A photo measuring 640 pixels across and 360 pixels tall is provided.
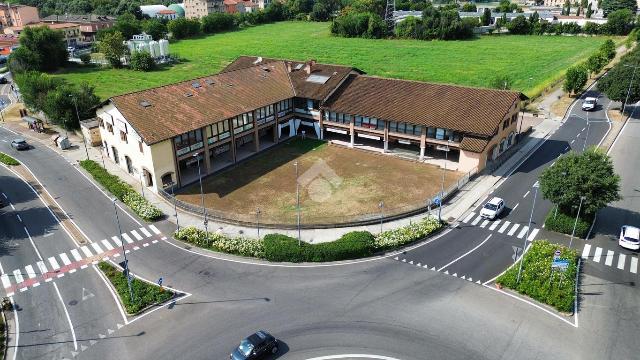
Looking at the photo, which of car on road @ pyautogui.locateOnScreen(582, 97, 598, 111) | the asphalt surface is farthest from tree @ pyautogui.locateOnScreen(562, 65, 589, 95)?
the asphalt surface

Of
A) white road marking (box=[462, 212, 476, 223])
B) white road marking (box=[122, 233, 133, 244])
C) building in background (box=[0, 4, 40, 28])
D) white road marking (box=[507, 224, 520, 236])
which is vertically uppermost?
building in background (box=[0, 4, 40, 28])

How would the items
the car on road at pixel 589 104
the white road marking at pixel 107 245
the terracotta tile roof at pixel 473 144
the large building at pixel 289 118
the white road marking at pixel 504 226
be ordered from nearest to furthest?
1. the white road marking at pixel 107 245
2. the white road marking at pixel 504 226
3. the large building at pixel 289 118
4. the terracotta tile roof at pixel 473 144
5. the car on road at pixel 589 104

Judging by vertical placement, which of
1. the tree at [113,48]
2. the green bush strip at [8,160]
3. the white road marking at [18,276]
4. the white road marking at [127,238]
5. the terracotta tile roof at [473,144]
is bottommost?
the white road marking at [18,276]

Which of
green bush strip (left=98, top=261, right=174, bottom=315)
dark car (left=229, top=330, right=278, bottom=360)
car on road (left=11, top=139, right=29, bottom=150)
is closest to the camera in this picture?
dark car (left=229, top=330, right=278, bottom=360)

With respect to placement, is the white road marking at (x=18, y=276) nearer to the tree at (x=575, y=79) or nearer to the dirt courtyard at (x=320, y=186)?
the dirt courtyard at (x=320, y=186)

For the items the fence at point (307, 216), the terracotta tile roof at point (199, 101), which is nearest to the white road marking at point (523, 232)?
the fence at point (307, 216)

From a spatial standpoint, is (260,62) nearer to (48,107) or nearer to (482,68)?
(48,107)

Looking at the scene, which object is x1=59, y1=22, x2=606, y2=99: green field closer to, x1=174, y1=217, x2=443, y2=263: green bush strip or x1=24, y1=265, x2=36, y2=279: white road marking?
x1=174, y1=217, x2=443, y2=263: green bush strip

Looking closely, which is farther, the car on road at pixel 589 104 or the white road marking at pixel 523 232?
the car on road at pixel 589 104
